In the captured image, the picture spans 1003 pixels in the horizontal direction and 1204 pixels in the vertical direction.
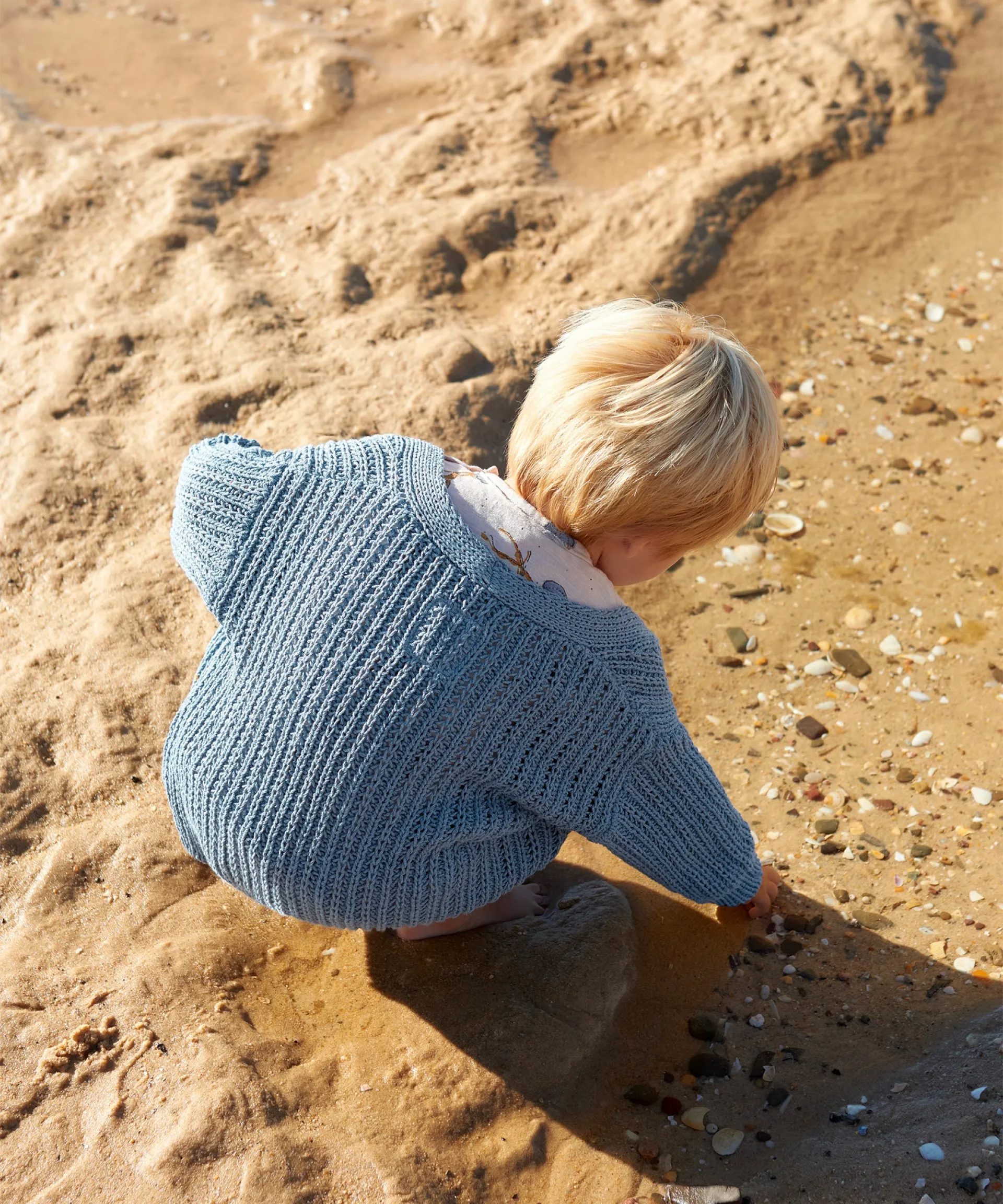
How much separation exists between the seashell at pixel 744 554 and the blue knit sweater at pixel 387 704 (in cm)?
158

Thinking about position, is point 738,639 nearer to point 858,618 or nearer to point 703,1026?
point 858,618

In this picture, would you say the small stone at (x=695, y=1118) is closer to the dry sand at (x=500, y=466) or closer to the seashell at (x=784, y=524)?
the dry sand at (x=500, y=466)

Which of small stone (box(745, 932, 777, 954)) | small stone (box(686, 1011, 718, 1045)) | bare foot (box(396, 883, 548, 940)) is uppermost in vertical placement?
bare foot (box(396, 883, 548, 940))

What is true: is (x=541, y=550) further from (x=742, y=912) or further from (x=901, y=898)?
(x=901, y=898)

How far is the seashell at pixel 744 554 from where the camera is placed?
139 inches

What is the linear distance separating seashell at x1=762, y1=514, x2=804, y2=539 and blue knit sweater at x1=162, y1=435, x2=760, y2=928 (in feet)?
5.63

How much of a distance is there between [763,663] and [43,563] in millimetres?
2130

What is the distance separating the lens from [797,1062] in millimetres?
2328

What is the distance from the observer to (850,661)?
3219 millimetres

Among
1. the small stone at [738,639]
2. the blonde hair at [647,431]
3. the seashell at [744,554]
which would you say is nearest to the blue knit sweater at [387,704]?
the blonde hair at [647,431]

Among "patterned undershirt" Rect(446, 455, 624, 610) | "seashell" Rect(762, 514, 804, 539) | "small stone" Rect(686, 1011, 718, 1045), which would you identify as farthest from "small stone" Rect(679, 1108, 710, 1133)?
"seashell" Rect(762, 514, 804, 539)

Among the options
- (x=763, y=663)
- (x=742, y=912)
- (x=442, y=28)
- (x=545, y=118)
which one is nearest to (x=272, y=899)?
(x=742, y=912)

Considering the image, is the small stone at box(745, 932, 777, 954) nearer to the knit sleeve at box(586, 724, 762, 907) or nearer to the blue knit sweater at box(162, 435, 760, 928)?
the knit sleeve at box(586, 724, 762, 907)

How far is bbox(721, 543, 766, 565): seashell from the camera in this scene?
11.6 feet
